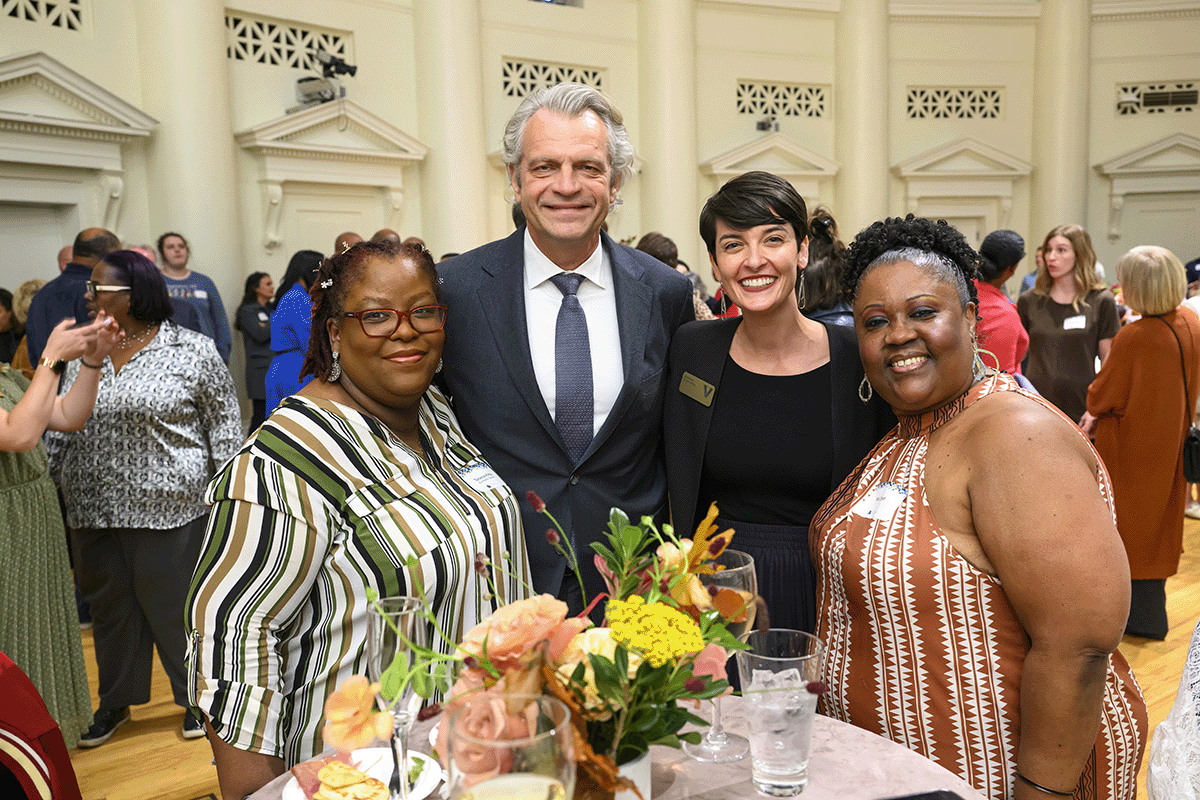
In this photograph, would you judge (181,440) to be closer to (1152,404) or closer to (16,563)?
(16,563)

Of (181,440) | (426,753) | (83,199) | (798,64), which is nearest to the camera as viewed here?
(426,753)

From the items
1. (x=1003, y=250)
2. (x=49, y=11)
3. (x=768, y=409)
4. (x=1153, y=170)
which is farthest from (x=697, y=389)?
(x=1153, y=170)

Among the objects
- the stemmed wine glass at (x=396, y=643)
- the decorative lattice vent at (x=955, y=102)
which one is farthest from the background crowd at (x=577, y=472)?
the decorative lattice vent at (x=955, y=102)

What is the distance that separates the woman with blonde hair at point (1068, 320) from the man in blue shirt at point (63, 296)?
17.2ft


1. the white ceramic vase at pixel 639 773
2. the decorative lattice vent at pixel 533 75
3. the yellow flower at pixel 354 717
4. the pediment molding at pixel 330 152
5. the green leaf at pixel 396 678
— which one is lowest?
the white ceramic vase at pixel 639 773

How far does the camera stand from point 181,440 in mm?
3498

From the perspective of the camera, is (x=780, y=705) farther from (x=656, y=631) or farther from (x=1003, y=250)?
(x=1003, y=250)

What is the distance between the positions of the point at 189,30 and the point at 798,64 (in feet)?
23.1

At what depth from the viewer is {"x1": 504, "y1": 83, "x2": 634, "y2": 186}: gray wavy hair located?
215 cm

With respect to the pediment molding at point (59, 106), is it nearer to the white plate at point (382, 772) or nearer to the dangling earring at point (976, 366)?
the white plate at point (382, 772)

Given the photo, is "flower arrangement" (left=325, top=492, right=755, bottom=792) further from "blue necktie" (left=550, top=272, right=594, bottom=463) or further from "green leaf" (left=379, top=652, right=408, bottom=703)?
"blue necktie" (left=550, top=272, right=594, bottom=463)

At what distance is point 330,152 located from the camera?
8.03 m

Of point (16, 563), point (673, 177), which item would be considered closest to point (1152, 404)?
point (16, 563)

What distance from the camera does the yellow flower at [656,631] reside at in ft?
3.21
